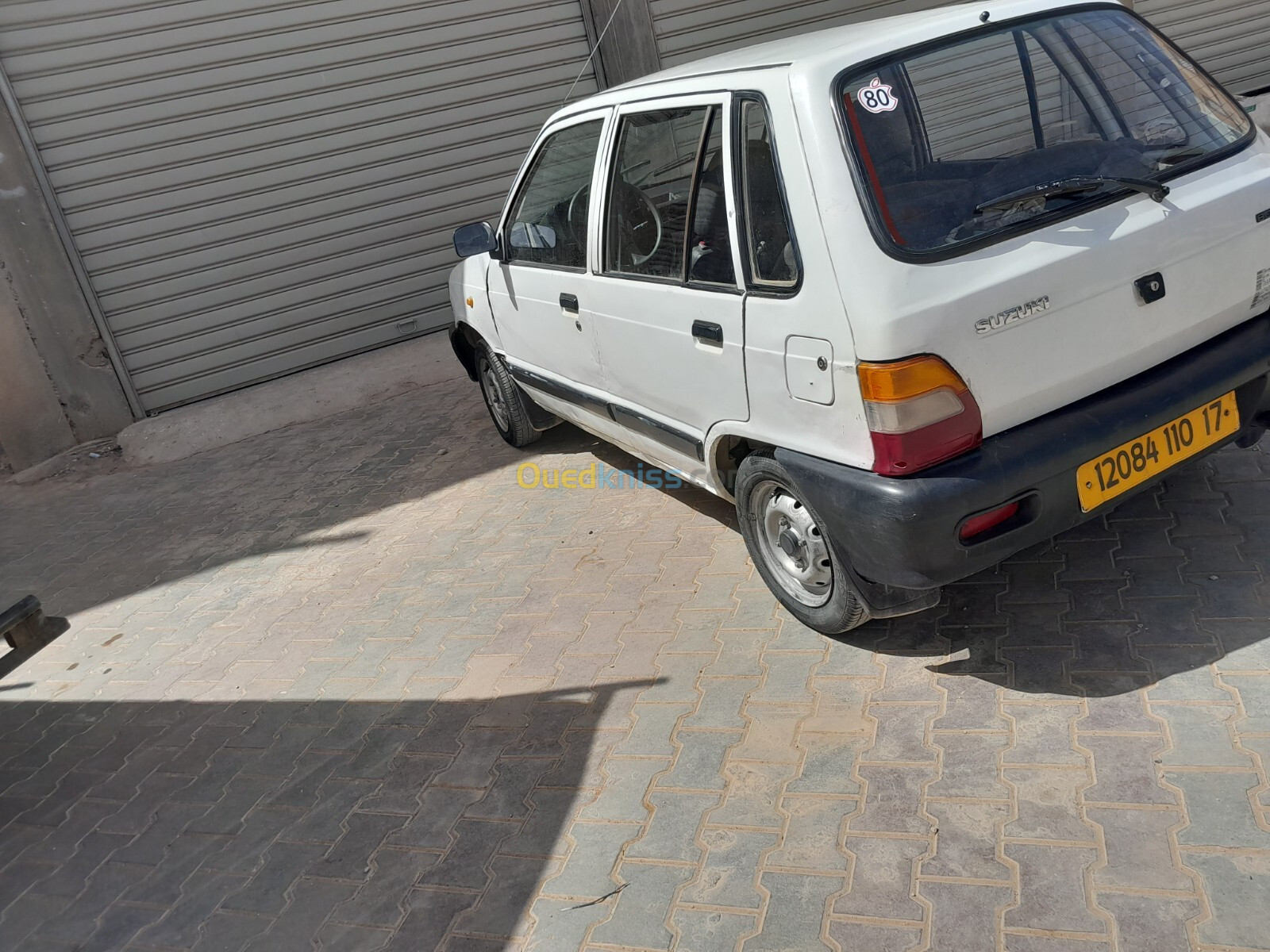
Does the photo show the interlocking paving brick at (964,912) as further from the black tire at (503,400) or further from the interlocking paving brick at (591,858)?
the black tire at (503,400)

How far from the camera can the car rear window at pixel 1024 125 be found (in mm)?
3000

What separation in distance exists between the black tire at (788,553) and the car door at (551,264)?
1.11m

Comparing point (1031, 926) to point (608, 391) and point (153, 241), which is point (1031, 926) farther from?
point (153, 241)

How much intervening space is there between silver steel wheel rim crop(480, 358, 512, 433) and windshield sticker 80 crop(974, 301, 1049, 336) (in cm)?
356

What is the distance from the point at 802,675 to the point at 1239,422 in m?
1.63

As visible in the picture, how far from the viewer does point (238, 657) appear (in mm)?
4645

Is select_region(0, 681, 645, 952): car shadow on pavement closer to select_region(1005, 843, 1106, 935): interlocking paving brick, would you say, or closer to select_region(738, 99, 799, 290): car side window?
select_region(1005, 843, 1106, 935): interlocking paving brick

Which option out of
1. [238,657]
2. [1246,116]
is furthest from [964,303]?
[238,657]

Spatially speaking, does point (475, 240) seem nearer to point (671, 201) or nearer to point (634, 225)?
point (634, 225)

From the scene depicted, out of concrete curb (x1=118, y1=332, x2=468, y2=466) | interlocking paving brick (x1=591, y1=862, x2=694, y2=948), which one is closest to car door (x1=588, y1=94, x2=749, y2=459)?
interlocking paving brick (x1=591, y1=862, x2=694, y2=948)

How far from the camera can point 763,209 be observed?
3271 mm

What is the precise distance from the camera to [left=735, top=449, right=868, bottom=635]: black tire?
3451 mm

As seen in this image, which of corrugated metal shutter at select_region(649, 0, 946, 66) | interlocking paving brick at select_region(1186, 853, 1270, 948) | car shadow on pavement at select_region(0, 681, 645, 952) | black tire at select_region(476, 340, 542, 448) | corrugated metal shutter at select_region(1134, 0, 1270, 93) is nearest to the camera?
interlocking paving brick at select_region(1186, 853, 1270, 948)

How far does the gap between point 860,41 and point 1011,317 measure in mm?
995
